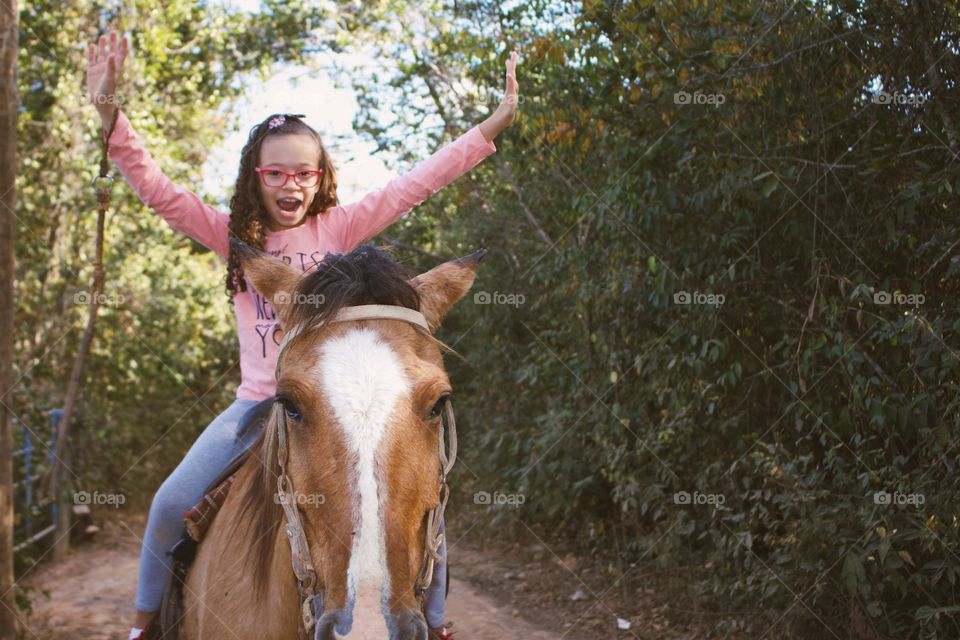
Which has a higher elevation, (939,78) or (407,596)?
(939,78)

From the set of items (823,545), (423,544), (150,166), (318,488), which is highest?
(150,166)

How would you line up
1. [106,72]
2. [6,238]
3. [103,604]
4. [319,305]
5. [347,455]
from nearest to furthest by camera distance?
1. [347,455]
2. [319,305]
3. [106,72]
4. [6,238]
5. [103,604]

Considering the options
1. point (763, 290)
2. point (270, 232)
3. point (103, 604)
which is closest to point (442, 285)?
point (270, 232)

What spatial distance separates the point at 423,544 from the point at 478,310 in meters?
8.05

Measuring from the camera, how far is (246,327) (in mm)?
3438

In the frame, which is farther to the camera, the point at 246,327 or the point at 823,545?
the point at 823,545

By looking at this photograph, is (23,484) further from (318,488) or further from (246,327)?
(318,488)

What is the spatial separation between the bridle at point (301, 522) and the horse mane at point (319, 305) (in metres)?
0.04

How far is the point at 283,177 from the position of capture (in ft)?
11.5

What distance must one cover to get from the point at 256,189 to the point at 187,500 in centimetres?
130

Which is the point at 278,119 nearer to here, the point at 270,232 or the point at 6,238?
the point at 270,232

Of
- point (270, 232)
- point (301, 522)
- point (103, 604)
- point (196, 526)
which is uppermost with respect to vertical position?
point (270, 232)

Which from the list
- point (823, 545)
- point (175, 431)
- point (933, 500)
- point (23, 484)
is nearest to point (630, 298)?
point (823, 545)

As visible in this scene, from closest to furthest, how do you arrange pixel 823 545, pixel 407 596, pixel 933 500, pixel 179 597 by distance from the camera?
pixel 407 596
pixel 179 597
pixel 933 500
pixel 823 545
